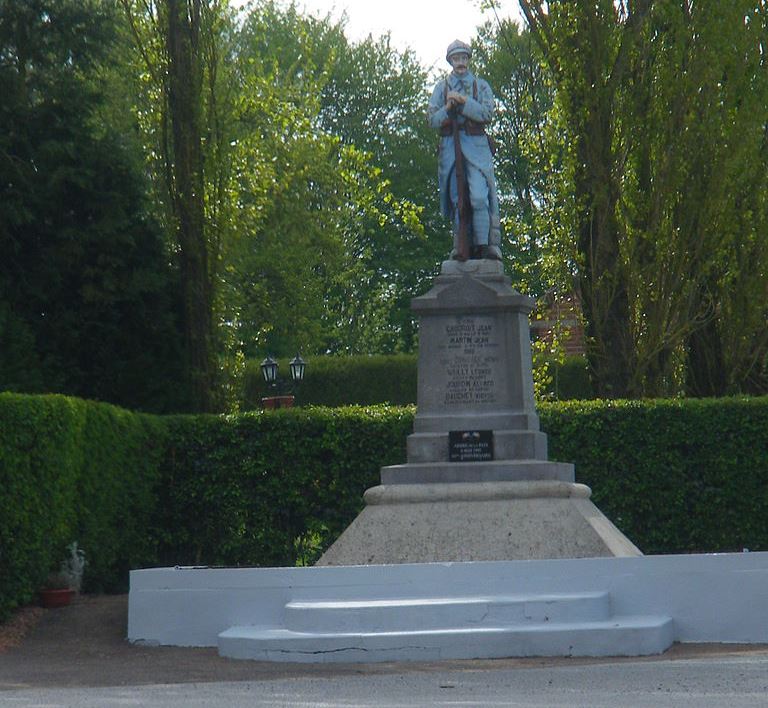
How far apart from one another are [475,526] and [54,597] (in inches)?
185

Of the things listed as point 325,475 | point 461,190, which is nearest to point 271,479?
point 325,475

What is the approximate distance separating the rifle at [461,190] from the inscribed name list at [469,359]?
977mm

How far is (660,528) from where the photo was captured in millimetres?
18438

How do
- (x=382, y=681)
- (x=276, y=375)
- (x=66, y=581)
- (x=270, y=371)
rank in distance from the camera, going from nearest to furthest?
1. (x=382, y=681)
2. (x=66, y=581)
3. (x=270, y=371)
4. (x=276, y=375)

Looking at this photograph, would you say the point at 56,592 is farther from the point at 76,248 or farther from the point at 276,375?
the point at 276,375

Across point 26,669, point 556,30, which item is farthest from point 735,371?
point 26,669

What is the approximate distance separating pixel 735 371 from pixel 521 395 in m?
7.55

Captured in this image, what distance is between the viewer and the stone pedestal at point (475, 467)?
14195 millimetres

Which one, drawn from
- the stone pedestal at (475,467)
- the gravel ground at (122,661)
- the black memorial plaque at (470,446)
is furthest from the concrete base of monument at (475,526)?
the gravel ground at (122,661)

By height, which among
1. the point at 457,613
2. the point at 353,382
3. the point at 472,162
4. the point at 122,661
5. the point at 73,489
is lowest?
the point at 122,661

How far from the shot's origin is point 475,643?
1187 cm

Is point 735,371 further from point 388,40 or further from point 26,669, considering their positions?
point 388,40

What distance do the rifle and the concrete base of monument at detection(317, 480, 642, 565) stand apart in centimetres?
283

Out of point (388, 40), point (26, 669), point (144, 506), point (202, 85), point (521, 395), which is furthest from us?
point (388, 40)
